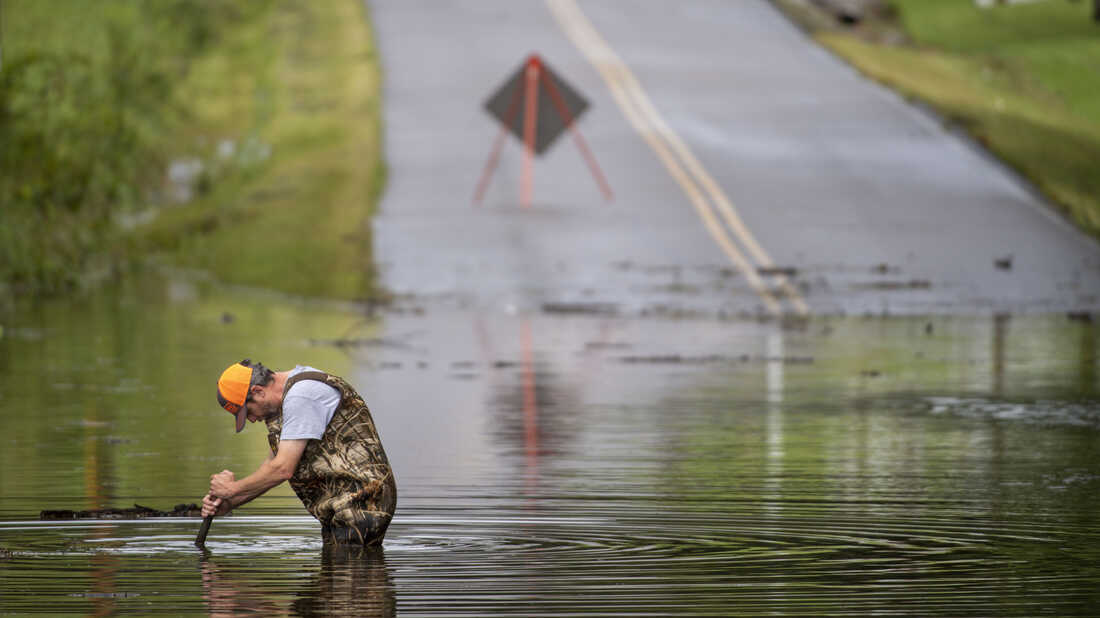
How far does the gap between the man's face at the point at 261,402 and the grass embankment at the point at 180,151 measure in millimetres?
16317

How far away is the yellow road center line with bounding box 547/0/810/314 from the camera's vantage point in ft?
89.8

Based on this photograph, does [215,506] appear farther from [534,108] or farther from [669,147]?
[669,147]

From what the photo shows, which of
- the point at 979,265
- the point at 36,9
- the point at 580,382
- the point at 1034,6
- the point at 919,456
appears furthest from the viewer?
the point at 1034,6

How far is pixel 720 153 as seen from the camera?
35312mm

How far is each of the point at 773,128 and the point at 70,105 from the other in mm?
13502

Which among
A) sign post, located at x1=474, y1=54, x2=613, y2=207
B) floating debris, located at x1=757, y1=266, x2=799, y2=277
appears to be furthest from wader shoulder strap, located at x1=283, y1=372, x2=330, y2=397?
sign post, located at x1=474, y1=54, x2=613, y2=207

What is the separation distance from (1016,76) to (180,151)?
58.6 feet

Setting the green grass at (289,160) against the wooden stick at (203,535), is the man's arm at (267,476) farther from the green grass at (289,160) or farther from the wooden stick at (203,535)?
the green grass at (289,160)

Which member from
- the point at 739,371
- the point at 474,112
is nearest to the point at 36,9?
the point at 474,112

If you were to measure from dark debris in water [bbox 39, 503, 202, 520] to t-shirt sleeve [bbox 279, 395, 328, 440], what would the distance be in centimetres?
102

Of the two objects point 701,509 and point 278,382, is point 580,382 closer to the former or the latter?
point 701,509

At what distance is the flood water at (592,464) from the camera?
9.30m

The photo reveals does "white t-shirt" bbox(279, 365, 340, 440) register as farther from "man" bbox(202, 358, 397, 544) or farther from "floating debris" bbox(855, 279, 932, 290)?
"floating debris" bbox(855, 279, 932, 290)

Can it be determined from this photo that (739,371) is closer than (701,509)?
No
